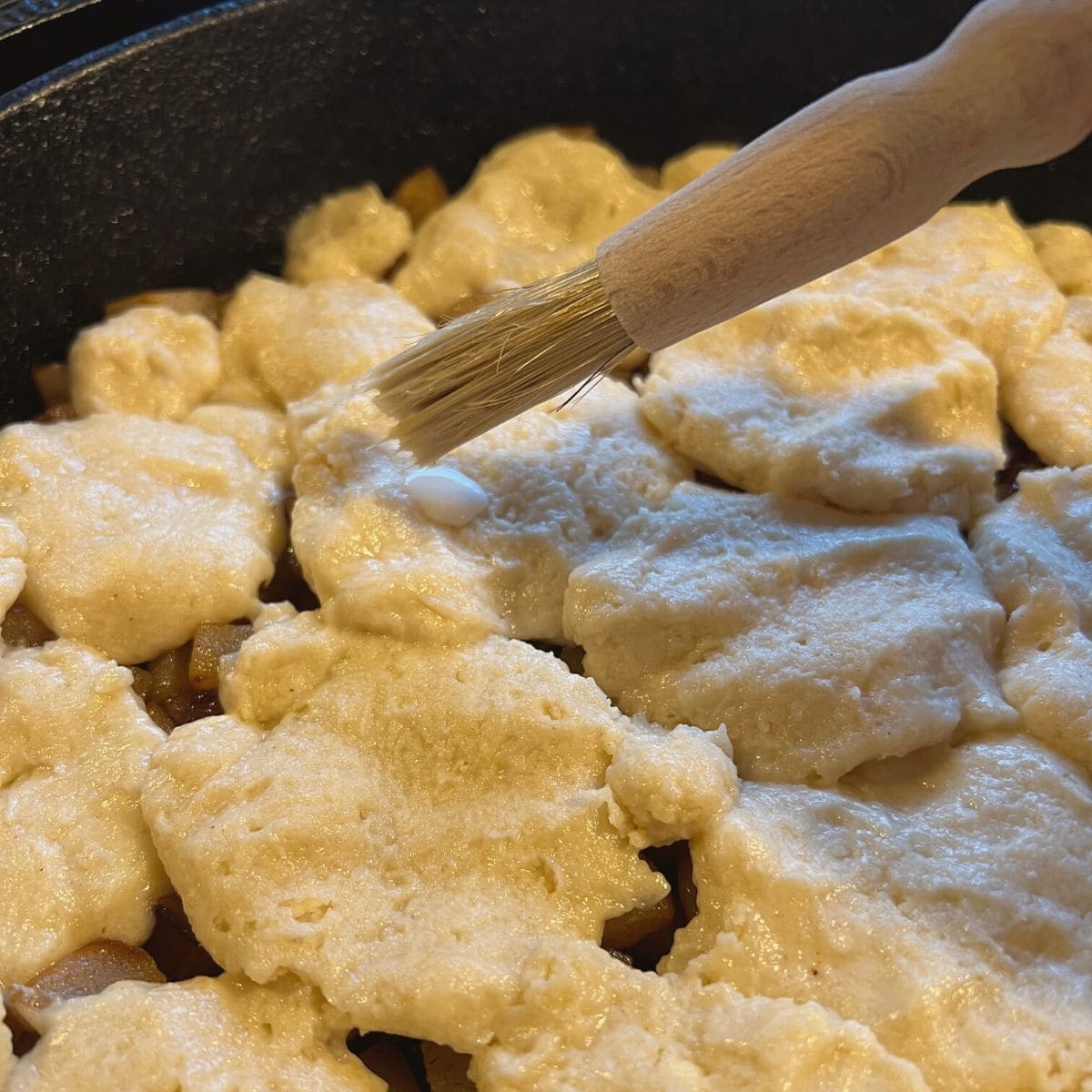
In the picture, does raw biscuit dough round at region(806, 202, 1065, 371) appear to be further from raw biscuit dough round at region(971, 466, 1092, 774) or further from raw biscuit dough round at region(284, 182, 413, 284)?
raw biscuit dough round at region(284, 182, 413, 284)

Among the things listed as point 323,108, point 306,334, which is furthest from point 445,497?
point 323,108

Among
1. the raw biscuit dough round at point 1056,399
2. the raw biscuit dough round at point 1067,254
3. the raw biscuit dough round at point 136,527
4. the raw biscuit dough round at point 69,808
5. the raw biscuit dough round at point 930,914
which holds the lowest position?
the raw biscuit dough round at point 930,914

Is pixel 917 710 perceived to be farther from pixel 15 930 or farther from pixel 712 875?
pixel 15 930

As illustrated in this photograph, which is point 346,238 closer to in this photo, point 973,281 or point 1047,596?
point 973,281

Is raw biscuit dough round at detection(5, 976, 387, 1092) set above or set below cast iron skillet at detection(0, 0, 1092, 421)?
below

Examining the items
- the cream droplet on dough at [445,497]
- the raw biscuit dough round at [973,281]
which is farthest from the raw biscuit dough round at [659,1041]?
the raw biscuit dough round at [973,281]

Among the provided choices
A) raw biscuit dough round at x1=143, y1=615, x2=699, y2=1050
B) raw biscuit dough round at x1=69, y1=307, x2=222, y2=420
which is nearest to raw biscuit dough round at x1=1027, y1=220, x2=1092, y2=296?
raw biscuit dough round at x1=143, y1=615, x2=699, y2=1050

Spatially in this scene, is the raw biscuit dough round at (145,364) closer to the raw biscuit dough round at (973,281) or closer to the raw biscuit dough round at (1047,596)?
the raw biscuit dough round at (973,281)
